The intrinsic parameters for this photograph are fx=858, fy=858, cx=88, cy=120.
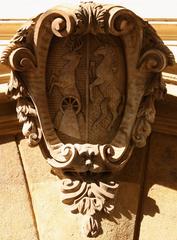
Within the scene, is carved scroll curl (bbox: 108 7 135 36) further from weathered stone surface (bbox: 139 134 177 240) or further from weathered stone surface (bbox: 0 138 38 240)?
weathered stone surface (bbox: 0 138 38 240)

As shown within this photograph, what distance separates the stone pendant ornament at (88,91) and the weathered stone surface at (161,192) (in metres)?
0.15

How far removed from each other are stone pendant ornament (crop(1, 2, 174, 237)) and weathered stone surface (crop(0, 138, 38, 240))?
143 mm

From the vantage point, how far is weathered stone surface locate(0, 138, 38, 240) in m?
2.65

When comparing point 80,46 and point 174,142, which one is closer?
point 80,46

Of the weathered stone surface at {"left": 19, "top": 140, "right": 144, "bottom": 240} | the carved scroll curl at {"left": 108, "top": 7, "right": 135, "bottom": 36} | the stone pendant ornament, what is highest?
the carved scroll curl at {"left": 108, "top": 7, "right": 135, "bottom": 36}

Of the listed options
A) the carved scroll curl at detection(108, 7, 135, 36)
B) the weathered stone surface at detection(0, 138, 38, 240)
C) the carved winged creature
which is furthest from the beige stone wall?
the carved scroll curl at detection(108, 7, 135, 36)

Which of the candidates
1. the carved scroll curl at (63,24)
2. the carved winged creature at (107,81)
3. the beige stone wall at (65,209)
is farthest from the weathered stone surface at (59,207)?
the carved scroll curl at (63,24)

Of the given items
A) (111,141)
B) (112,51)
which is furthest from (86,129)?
(112,51)

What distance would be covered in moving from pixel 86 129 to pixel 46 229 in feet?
1.09

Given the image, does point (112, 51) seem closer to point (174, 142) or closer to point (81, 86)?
point (81, 86)

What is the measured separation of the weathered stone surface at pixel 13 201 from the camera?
2.65 meters

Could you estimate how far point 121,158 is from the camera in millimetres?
2590

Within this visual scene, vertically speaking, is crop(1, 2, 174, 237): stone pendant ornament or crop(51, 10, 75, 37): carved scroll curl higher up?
crop(51, 10, 75, 37): carved scroll curl

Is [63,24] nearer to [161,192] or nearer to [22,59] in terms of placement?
[22,59]
